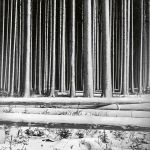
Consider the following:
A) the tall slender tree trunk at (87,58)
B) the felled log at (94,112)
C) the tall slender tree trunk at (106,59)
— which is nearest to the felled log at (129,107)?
the felled log at (94,112)

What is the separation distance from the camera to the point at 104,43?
11.9 meters

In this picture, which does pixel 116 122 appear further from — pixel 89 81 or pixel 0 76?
pixel 0 76

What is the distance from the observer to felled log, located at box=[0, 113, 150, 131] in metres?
4.64

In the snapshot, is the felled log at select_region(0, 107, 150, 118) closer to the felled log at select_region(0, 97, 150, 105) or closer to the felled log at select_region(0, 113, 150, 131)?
the felled log at select_region(0, 97, 150, 105)

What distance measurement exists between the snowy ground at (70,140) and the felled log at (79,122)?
0.21 meters

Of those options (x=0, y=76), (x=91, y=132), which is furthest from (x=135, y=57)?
(x=91, y=132)

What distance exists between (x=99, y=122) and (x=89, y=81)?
6927mm

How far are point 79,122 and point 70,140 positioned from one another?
327 mm

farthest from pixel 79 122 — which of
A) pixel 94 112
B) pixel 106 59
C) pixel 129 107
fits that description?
pixel 106 59

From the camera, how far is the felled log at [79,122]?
4641 millimetres

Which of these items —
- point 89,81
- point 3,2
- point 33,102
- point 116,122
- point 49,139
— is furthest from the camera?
point 3,2

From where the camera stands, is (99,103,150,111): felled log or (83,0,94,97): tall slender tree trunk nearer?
(99,103,150,111): felled log

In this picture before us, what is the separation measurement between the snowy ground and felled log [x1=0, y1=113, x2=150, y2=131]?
0.70 ft

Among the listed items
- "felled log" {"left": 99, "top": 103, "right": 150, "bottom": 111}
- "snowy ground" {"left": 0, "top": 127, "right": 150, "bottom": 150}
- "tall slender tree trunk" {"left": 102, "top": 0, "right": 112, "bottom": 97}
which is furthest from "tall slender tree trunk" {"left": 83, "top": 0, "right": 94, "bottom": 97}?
"snowy ground" {"left": 0, "top": 127, "right": 150, "bottom": 150}
